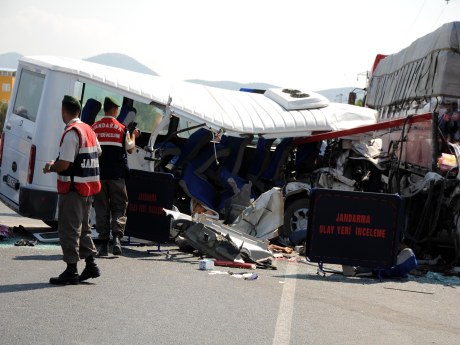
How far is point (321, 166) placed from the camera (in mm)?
15242

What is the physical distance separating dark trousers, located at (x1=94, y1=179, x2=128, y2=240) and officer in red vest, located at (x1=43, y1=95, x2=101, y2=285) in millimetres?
2056

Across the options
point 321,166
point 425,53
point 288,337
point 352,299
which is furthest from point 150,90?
point 425,53

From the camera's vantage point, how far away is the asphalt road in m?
7.12

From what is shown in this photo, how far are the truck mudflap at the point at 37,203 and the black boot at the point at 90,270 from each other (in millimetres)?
3020

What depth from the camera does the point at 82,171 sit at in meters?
9.21

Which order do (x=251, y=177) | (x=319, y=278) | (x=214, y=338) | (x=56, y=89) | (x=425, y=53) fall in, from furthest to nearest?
(x=425, y=53), (x=251, y=177), (x=56, y=89), (x=319, y=278), (x=214, y=338)

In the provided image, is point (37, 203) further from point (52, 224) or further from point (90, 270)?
point (90, 270)

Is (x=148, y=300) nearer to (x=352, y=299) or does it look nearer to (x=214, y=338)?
(x=214, y=338)

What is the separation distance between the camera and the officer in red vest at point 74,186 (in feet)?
29.9

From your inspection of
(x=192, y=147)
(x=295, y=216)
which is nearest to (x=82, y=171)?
(x=192, y=147)

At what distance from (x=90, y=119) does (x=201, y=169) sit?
2.11 m

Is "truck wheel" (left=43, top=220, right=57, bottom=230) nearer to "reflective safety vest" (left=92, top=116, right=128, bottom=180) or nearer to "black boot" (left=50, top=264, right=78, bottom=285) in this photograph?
"reflective safety vest" (left=92, top=116, right=128, bottom=180)

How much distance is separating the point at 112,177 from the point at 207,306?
3374 mm

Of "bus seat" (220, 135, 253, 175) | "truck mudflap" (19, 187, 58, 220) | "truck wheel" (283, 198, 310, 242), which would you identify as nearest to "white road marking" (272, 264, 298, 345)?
"truck wheel" (283, 198, 310, 242)
